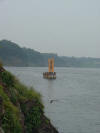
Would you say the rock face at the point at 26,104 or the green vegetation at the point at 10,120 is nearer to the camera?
the green vegetation at the point at 10,120

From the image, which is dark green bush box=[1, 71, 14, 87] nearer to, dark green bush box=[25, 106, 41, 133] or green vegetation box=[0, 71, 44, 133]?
green vegetation box=[0, 71, 44, 133]

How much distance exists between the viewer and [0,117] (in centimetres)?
671

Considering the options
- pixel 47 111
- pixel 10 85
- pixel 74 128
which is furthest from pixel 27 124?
pixel 47 111

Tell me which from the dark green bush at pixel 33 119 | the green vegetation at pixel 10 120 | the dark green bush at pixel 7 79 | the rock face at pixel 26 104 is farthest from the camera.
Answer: the dark green bush at pixel 7 79

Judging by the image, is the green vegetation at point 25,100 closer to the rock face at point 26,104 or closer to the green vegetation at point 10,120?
the rock face at point 26,104

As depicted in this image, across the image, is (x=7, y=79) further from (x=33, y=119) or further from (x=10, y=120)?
(x=10, y=120)

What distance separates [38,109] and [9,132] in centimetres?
238

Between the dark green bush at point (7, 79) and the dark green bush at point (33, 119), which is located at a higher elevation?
the dark green bush at point (7, 79)

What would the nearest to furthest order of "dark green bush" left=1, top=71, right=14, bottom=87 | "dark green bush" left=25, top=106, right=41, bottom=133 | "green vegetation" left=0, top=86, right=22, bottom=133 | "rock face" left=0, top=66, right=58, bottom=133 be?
"green vegetation" left=0, top=86, right=22, bottom=133 < "rock face" left=0, top=66, right=58, bottom=133 < "dark green bush" left=25, top=106, right=41, bottom=133 < "dark green bush" left=1, top=71, right=14, bottom=87

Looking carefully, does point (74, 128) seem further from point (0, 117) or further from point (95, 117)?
point (0, 117)

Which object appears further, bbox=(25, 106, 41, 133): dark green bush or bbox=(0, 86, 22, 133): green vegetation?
bbox=(25, 106, 41, 133): dark green bush

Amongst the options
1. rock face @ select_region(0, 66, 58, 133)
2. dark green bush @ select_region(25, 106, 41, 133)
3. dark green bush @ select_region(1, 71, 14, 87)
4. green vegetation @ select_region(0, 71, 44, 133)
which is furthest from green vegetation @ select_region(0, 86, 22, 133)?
dark green bush @ select_region(1, 71, 14, 87)

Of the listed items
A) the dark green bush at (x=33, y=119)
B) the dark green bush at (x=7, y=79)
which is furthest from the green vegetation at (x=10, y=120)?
the dark green bush at (x=7, y=79)

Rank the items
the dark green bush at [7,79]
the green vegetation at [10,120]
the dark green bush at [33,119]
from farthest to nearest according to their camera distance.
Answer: the dark green bush at [7,79] → the dark green bush at [33,119] → the green vegetation at [10,120]
